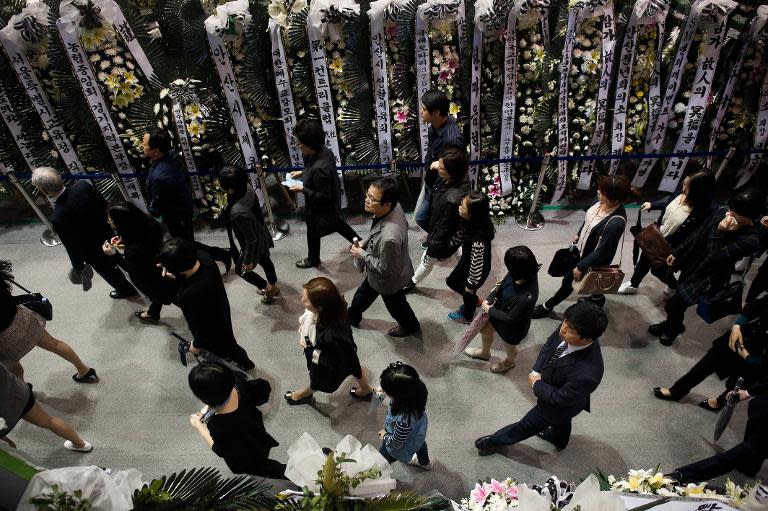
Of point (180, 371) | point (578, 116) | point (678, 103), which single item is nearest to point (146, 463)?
point (180, 371)

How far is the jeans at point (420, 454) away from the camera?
3.06 metres

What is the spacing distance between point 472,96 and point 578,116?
1084mm

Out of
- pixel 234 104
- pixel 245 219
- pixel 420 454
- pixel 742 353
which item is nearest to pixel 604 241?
pixel 742 353

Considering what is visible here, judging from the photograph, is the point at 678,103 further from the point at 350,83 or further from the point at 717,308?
the point at 350,83

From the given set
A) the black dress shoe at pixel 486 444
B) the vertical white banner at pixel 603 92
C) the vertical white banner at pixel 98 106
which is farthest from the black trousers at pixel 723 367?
the vertical white banner at pixel 98 106

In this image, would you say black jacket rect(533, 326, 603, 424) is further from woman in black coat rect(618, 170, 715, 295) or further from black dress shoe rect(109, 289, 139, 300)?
black dress shoe rect(109, 289, 139, 300)

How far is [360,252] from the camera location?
11.7 ft

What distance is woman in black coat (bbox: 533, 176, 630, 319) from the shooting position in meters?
3.45

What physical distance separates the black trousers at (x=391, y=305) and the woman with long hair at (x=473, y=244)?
1.38ft

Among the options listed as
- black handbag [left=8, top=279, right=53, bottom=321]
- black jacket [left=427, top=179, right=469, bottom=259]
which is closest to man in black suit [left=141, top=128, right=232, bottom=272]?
Answer: black handbag [left=8, top=279, right=53, bottom=321]

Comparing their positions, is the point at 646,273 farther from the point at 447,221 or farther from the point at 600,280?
the point at 447,221

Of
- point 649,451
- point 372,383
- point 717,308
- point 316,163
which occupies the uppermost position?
point 316,163

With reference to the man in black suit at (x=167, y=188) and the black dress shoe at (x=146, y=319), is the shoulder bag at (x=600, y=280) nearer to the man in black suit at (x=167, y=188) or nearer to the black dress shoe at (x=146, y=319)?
the man in black suit at (x=167, y=188)

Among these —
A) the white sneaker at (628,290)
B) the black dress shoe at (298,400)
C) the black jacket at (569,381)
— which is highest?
the black jacket at (569,381)
